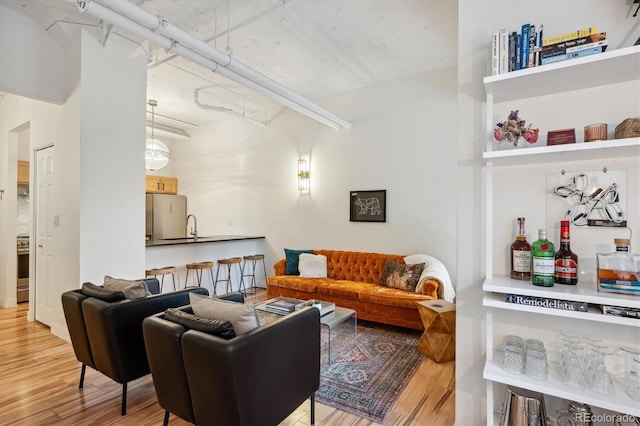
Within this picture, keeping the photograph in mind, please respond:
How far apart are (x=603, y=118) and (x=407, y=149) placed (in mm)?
3089

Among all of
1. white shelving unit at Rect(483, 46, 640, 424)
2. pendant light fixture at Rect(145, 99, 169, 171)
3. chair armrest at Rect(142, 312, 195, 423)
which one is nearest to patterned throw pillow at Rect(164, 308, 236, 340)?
chair armrest at Rect(142, 312, 195, 423)

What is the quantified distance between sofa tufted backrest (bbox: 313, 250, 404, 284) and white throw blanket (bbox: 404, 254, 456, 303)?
0.24m

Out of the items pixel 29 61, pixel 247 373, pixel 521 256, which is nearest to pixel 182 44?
pixel 29 61

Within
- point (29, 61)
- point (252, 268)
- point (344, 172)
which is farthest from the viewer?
point (252, 268)

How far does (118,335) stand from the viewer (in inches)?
84.1

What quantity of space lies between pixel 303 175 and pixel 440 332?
3547 mm

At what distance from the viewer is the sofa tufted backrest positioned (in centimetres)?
455

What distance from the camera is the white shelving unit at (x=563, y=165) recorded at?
138 centimetres

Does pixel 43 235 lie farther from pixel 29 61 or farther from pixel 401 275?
pixel 401 275

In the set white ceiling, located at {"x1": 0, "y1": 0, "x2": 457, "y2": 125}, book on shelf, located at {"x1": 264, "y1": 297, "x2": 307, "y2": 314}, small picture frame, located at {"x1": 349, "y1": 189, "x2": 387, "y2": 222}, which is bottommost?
book on shelf, located at {"x1": 264, "y1": 297, "x2": 307, "y2": 314}

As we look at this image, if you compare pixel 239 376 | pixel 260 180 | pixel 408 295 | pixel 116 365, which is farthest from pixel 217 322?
pixel 260 180

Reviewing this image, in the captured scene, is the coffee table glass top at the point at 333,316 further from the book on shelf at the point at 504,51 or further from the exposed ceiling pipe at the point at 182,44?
the exposed ceiling pipe at the point at 182,44

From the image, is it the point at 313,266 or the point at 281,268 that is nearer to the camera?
the point at 313,266

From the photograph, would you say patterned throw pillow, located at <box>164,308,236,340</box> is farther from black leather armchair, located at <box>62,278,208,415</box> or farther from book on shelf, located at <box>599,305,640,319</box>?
book on shelf, located at <box>599,305,640,319</box>
